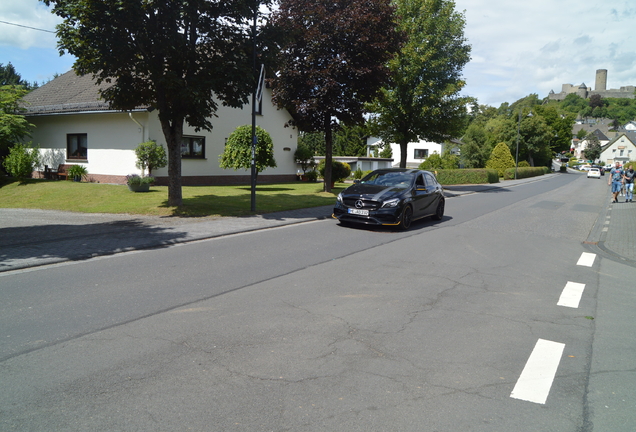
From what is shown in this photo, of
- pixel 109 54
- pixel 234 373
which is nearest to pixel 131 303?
pixel 234 373

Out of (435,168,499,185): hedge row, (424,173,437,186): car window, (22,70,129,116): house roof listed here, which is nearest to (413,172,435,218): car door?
(424,173,437,186): car window

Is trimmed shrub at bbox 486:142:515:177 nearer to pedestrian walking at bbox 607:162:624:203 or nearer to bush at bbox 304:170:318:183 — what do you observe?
bush at bbox 304:170:318:183

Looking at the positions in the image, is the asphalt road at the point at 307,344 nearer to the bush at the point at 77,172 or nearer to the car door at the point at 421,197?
the car door at the point at 421,197

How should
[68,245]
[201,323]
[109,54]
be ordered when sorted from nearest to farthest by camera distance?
1. [201,323]
2. [68,245]
3. [109,54]

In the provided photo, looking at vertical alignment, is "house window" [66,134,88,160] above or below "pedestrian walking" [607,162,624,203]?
above

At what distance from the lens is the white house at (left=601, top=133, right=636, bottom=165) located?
11681cm

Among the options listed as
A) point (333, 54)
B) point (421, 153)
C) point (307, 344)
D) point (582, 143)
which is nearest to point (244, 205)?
point (333, 54)

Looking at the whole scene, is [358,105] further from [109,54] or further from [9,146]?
[9,146]

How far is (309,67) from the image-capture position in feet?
69.8

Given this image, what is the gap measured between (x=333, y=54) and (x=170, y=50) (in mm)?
9209

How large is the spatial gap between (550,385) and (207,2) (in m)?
13.1

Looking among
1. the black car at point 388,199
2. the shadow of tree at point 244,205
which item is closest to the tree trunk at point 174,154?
the shadow of tree at point 244,205

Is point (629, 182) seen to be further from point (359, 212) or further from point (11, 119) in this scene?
point (11, 119)

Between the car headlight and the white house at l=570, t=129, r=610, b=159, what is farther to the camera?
the white house at l=570, t=129, r=610, b=159
